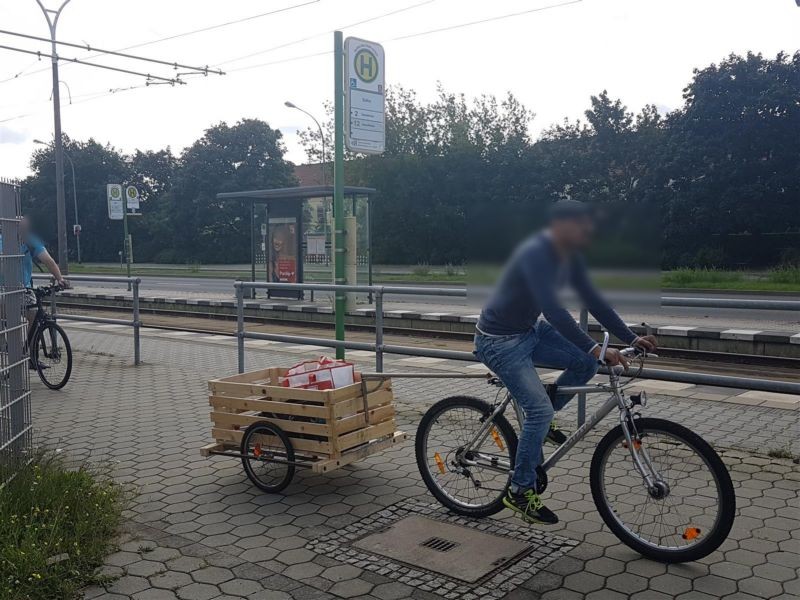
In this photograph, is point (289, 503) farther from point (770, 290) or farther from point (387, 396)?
point (770, 290)

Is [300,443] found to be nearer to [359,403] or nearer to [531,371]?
[359,403]

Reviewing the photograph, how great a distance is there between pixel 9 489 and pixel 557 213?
331 cm

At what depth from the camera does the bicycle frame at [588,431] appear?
3.83 meters

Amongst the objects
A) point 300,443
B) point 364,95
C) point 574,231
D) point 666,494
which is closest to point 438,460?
point 300,443

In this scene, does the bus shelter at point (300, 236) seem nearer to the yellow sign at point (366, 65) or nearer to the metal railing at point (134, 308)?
the metal railing at point (134, 308)

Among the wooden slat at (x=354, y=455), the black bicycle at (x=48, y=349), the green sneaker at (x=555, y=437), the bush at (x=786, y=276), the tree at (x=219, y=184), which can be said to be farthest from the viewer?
the tree at (x=219, y=184)

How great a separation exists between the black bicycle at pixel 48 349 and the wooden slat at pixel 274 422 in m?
4.13

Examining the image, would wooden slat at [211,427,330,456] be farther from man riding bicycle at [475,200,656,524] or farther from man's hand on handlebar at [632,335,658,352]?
man's hand on handlebar at [632,335,658,352]

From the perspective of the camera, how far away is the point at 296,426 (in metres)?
4.85

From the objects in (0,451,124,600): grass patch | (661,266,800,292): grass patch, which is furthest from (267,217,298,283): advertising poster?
(0,451,124,600): grass patch

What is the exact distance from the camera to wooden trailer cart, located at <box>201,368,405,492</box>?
15.6 feet

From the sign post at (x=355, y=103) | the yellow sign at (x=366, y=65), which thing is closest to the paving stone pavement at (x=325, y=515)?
the sign post at (x=355, y=103)

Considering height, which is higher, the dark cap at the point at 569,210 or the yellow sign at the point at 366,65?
the yellow sign at the point at 366,65

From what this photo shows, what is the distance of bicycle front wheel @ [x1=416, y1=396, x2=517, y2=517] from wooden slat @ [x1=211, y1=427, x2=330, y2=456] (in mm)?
584
